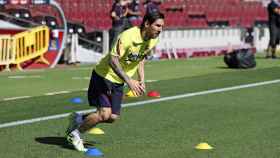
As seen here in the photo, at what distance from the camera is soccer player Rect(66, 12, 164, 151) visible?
667cm

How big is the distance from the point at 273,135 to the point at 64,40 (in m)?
11.6

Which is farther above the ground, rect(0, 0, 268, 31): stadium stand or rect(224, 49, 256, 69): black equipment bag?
rect(0, 0, 268, 31): stadium stand

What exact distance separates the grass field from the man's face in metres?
1.13

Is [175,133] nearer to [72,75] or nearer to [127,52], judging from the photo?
[127,52]

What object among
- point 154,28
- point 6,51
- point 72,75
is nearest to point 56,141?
point 154,28

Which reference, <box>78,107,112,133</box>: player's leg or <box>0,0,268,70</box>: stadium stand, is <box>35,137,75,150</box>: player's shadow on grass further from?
<box>0,0,268,70</box>: stadium stand

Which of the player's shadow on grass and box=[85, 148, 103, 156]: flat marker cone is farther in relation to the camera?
the player's shadow on grass

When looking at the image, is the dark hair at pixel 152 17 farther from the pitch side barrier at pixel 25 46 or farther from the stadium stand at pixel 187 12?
the stadium stand at pixel 187 12

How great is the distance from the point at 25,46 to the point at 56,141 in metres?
10.5

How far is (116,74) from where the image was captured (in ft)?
22.1

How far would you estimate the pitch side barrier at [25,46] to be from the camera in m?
17.1

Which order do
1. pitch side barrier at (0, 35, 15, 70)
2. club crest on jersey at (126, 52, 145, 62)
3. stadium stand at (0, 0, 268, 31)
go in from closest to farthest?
club crest on jersey at (126, 52, 145, 62) → pitch side barrier at (0, 35, 15, 70) → stadium stand at (0, 0, 268, 31)

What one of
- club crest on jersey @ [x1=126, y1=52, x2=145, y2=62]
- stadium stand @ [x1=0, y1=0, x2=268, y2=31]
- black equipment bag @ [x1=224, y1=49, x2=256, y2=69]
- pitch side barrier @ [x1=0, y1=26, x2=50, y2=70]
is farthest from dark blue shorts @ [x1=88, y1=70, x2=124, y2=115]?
stadium stand @ [x1=0, y1=0, x2=268, y2=31]

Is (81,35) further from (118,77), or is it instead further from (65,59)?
(118,77)
